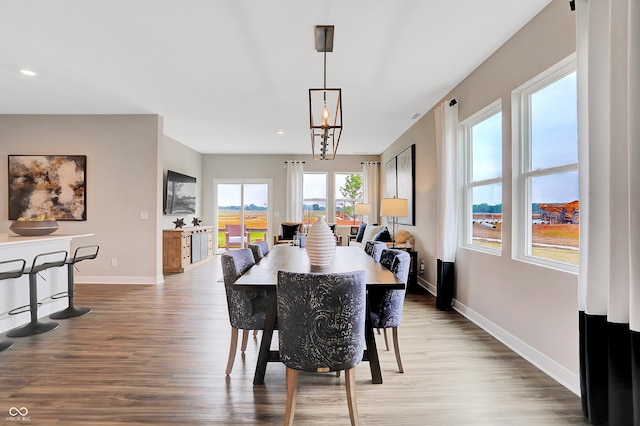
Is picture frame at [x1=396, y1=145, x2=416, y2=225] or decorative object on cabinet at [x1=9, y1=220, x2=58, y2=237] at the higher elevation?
picture frame at [x1=396, y1=145, x2=416, y2=225]

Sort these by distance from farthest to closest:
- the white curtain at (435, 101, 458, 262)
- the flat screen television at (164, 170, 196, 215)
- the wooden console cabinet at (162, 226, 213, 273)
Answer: the flat screen television at (164, 170, 196, 215) → the wooden console cabinet at (162, 226, 213, 273) → the white curtain at (435, 101, 458, 262)

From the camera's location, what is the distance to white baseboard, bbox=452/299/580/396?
2.10 m

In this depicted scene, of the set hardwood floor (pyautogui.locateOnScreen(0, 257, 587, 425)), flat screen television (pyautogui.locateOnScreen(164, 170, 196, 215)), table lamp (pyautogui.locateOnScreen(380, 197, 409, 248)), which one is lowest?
hardwood floor (pyautogui.locateOnScreen(0, 257, 587, 425))

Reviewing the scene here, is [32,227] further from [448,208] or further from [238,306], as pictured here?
[448,208]

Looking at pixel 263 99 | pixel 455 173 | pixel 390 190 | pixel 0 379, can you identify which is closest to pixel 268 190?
pixel 390 190

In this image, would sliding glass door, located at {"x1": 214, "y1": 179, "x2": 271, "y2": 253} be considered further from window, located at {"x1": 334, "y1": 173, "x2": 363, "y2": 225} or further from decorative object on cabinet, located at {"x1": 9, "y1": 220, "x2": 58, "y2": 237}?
decorative object on cabinet, located at {"x1": 9, "y1": 220, "x2": 58, "y2": 237}

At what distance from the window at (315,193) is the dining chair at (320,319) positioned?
22.3ft

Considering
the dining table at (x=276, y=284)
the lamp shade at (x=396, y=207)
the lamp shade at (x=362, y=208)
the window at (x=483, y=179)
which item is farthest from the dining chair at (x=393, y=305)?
the lamp shade at (x=362, y=208)

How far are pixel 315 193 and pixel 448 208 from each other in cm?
498

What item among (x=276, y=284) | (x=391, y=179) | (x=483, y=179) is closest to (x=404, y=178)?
(x=391, y=179)

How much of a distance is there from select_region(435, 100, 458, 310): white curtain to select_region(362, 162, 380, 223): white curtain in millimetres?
4317

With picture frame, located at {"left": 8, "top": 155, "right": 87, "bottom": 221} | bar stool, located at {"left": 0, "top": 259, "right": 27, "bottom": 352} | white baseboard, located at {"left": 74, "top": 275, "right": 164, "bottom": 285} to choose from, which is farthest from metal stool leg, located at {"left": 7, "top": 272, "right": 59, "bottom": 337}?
picture frame, located at {"left": 8, "top": 155, "right": 87, "bottom": 221}

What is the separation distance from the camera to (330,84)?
12.3ft

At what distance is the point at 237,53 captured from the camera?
305 cm
